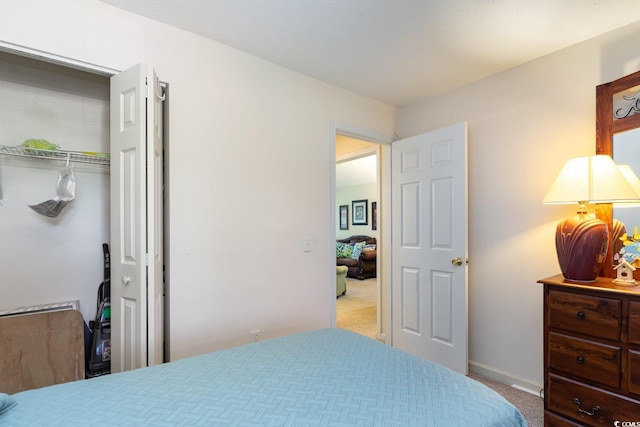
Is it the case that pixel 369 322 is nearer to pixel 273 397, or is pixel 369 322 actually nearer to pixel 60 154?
pixel 273 397

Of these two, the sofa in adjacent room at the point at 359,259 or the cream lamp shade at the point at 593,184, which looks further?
the sofa in adjacent room at the point at 359,259

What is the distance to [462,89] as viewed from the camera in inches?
110

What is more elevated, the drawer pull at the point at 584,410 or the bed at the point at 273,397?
the bed at the point at 273,397

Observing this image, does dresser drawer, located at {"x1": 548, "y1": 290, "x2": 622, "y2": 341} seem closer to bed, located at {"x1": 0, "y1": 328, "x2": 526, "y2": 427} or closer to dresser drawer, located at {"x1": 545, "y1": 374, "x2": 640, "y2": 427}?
dresser drawer, located at {"x1": 545, "y1": 374, "x2": 640, "y2": 427}

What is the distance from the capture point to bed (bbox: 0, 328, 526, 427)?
3.02 feet

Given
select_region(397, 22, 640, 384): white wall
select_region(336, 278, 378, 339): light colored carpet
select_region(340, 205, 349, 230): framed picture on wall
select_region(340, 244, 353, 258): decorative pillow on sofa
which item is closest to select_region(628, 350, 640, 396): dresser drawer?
select_region(397, 22, 640, 384): white wall

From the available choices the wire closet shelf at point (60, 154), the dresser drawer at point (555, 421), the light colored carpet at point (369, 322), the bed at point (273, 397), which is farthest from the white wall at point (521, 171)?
the wire closet shelf at point (60, 154)

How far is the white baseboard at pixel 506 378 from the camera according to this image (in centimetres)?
231

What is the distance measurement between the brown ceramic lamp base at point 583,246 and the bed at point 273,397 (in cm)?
112

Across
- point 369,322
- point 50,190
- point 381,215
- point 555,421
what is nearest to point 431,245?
point 381,215

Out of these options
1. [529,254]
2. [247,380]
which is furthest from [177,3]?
[529,254]

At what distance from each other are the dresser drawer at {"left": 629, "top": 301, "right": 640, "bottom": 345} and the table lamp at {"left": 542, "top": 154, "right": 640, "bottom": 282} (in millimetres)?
257

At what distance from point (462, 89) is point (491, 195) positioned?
0.99 metres

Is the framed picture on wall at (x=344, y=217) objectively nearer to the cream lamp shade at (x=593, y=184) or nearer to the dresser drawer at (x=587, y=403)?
the cream lamp shade at (x=593, y=184)
